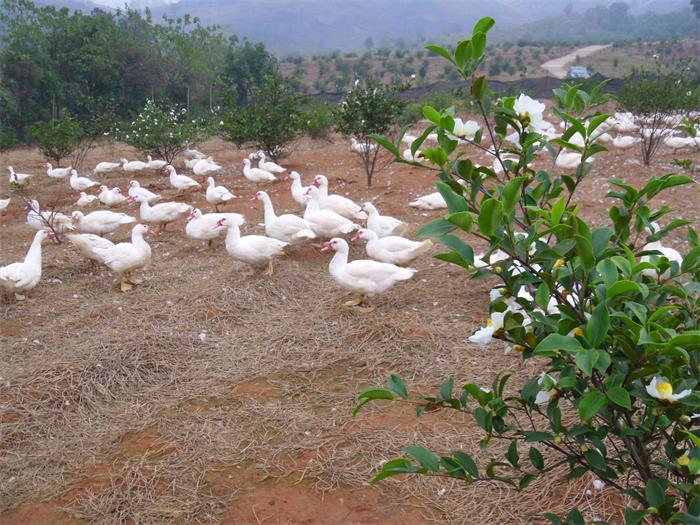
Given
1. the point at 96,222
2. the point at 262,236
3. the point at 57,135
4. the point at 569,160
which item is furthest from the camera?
the point at 57,135

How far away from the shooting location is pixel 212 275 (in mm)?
6617

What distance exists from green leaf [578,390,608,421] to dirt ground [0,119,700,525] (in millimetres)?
1099

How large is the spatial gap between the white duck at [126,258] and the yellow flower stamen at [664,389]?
A: 19.1ft

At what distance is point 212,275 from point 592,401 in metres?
5.86

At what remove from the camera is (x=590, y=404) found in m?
1.18

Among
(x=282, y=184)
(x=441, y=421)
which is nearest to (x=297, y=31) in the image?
(x=282, y=184)

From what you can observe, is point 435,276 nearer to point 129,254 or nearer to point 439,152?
point 129,254

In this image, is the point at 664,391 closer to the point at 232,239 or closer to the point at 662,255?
the point at 662,255

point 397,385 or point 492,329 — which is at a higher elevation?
point 492,329

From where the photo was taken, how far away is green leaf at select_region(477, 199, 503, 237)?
3.92ft

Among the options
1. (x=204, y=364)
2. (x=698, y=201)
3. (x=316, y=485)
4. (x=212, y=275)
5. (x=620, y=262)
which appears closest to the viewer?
(x=620, y=262)

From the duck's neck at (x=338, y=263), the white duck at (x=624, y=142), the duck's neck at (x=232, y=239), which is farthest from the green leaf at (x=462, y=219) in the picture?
the white duck at (x=624, y=142)

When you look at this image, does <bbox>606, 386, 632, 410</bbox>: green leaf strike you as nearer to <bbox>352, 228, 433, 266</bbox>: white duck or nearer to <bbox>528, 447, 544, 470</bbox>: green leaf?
<bbox>528, 447, 544, 470</bbox>: green leaf

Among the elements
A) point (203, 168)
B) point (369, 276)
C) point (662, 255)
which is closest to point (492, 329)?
point (662, 255)
